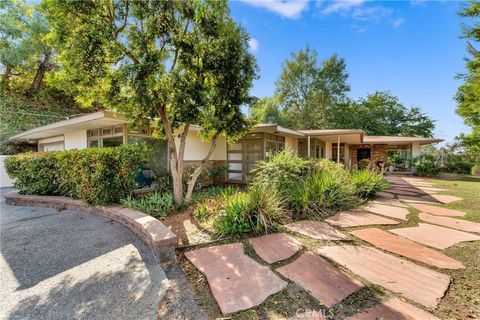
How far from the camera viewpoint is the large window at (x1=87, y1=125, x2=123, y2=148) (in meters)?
7.66

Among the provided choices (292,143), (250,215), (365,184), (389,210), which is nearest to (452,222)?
(389,210)

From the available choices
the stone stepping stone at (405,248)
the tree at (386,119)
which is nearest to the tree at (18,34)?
the stone stepping stone at (405,248)

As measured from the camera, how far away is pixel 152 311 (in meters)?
2.00

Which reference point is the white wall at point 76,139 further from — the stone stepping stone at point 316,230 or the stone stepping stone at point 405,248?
the stone stepping stone at point 405,248

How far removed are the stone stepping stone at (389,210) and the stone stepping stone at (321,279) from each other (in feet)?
8.90

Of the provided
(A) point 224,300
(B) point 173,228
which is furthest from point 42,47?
(A) point 224,300

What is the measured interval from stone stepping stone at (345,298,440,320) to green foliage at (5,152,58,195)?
7.65m

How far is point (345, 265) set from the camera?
2570mm

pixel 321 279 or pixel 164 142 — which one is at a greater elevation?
pixel 164 142

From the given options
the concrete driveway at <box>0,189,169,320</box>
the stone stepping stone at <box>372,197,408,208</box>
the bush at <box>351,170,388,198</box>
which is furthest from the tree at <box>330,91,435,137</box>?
the concrete driveway at <box>0,189,169,320</box>

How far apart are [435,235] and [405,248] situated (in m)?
0.93

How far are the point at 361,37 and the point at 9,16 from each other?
19742 mm

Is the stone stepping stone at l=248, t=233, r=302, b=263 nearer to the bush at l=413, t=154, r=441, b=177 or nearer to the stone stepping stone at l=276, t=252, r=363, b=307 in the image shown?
the stone stepping stone at l=276, t=252, r=363, b=307

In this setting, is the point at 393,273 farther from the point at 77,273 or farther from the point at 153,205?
the point at 153,205
